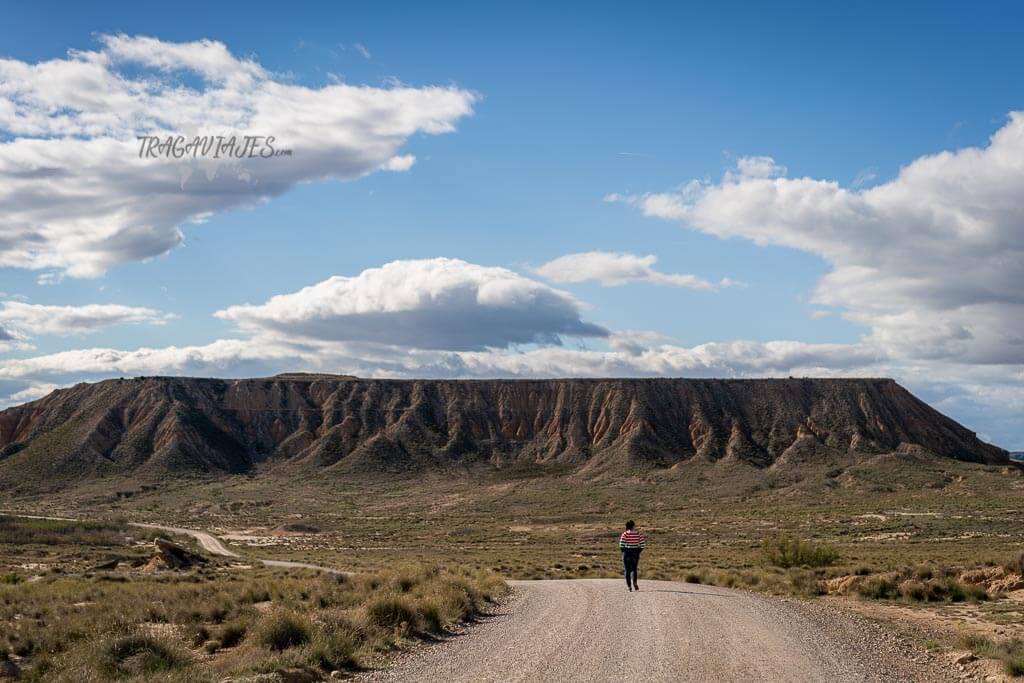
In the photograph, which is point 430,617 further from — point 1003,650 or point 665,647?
point 1003,650

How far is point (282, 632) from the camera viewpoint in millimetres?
14695

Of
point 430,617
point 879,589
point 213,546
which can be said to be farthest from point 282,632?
point 213,546

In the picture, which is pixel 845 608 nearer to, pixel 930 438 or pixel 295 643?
pixel 295 643

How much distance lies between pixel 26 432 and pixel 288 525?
69236mm

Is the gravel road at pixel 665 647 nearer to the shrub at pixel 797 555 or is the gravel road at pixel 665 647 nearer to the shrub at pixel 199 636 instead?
the shrub at pixel 199 636

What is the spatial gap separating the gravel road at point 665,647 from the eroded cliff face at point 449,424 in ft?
296

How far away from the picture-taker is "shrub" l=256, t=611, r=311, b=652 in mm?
14555

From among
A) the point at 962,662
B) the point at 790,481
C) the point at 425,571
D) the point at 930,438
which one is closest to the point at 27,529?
the point at 425,571

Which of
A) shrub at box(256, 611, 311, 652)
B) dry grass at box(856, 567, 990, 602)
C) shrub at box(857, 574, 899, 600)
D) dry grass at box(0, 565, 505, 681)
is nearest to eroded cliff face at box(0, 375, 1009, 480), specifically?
dry grass at box(856, 567, 990, 602)

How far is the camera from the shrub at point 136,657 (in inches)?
537

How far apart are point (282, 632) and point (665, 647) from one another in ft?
20.4

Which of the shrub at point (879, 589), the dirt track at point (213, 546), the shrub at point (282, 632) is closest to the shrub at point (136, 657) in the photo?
the shrub at point (282, 632)

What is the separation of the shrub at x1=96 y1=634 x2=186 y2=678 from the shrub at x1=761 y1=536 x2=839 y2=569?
24.0m

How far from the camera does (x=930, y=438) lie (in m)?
113
